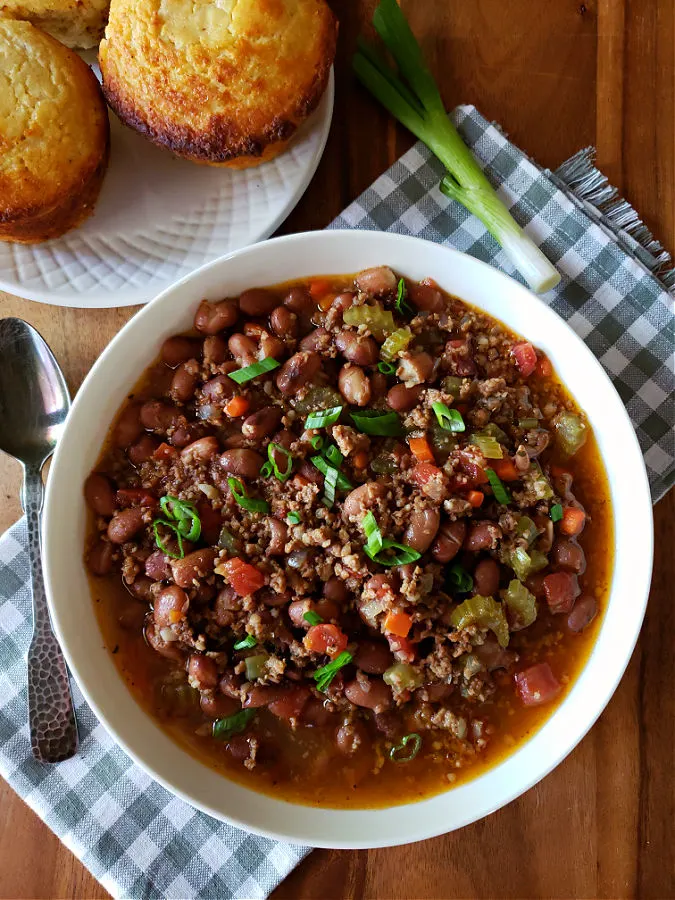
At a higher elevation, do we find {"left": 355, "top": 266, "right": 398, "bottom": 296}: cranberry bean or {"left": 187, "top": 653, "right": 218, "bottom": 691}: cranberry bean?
{"left": 355, "top": 266, "right": 398, "bottom": 296}: cranberry bean

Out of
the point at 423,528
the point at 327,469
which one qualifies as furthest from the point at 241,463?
the point at 423,528

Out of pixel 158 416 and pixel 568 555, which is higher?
pixel 568 555

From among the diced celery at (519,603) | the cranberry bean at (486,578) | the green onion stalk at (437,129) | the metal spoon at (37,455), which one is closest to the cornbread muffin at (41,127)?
the metal spoon at (37,455)

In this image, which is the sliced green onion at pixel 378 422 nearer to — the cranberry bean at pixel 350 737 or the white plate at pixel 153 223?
the white plate at pixel 153 223

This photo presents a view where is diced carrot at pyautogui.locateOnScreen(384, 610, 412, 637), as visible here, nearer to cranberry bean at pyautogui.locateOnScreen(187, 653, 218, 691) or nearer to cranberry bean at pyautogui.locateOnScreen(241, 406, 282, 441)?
cranberry bean at pyautogui.locateOnScreen(187, 653, 218, 691)

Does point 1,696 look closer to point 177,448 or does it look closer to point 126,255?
point 177,448

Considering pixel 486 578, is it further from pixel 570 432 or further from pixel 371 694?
pixel 570 432

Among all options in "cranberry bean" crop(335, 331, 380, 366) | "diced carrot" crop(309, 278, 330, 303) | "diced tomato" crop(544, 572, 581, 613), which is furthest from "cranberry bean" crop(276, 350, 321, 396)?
"diced tomato" crop(544, 572, 581, 613)
